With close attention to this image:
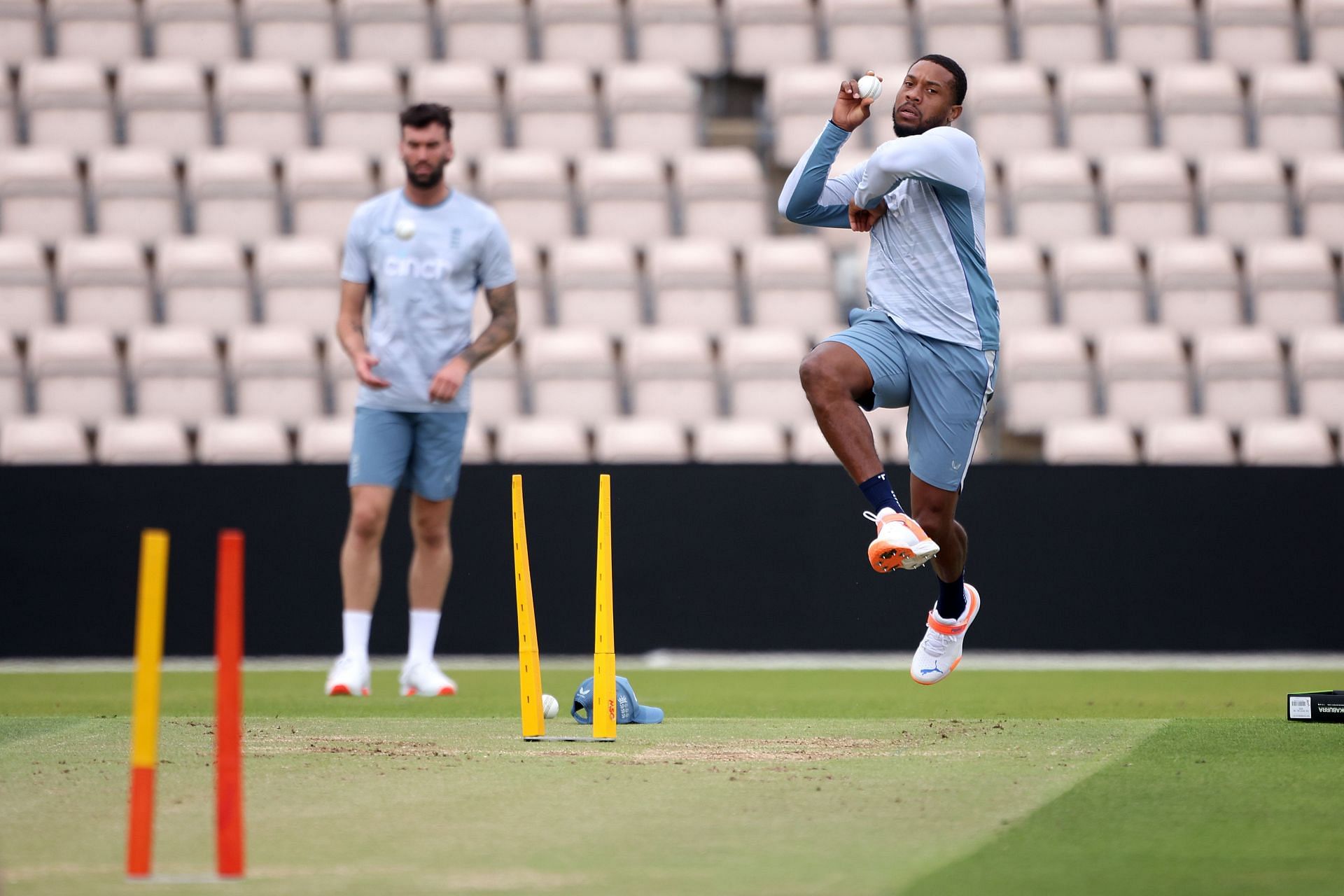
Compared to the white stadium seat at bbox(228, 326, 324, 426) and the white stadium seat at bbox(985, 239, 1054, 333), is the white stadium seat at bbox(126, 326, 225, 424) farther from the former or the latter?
the white stadium seat at bbox(985, 239, 1054, 333)

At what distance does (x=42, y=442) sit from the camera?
9586 millimetres

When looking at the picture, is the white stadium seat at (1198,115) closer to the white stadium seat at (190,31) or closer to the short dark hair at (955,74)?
the white stadium seat at (190,31)

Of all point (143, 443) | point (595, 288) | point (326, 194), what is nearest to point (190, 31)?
point (326, 194)

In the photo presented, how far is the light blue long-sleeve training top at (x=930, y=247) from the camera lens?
5.69 metres

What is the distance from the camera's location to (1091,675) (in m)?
8.44

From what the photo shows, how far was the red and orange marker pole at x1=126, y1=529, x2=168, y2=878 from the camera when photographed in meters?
2.81

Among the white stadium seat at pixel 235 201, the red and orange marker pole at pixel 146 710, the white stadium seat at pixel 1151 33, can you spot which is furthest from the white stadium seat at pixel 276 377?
the red and orange marker pole at pixel 146 710

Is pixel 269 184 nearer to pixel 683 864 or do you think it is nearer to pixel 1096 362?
pixel 1096 362

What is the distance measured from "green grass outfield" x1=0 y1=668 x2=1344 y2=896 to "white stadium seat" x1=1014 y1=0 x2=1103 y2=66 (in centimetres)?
731

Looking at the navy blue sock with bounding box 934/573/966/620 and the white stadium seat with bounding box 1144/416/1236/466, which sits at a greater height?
the white stadium seat with bounding box 1144/416/1236/466

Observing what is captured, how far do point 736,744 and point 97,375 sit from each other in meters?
6.39

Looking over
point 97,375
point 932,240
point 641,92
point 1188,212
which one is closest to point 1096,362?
point 1188,212

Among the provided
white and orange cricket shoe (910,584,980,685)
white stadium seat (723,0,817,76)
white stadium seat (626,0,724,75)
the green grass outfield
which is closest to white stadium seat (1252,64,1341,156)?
white stadium seat (723,0,817,76)

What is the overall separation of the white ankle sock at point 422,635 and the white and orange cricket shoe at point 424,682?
24mm
